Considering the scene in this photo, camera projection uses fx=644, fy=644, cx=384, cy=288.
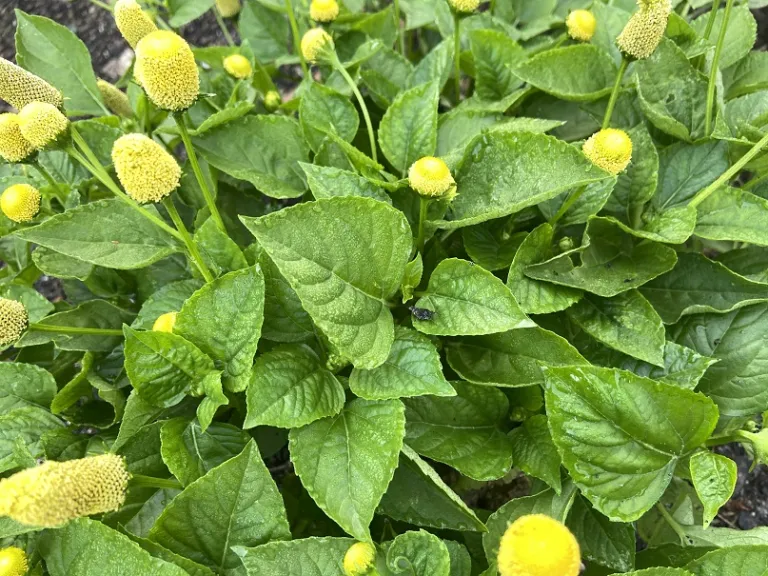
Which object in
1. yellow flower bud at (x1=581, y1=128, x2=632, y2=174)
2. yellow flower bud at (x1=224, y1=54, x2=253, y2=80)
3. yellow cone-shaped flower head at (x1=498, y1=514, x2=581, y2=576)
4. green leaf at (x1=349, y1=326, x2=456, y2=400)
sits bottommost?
green leaf at (x1=349, y1=326, x2=456, y2=400)

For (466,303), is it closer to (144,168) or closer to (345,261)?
(345,261)

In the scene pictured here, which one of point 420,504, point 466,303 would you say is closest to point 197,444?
point 420,504

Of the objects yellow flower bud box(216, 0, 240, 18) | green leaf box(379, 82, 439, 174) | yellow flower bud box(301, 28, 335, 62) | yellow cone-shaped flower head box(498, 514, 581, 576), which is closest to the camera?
yellow cone-shaped flower head box(498, 514, 581, 576)

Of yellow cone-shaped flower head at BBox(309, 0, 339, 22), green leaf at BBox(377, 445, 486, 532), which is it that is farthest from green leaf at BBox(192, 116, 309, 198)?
green leaf at BBox(377, 445, 486, 532)

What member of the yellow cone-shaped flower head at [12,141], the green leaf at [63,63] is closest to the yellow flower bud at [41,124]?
the yellow cone-shaped flower head at [12,141]

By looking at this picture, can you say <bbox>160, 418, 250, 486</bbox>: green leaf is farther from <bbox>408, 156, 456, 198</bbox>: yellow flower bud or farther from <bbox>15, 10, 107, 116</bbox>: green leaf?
<bbox>15, 10, 107, 116</bbox>: green leaf
